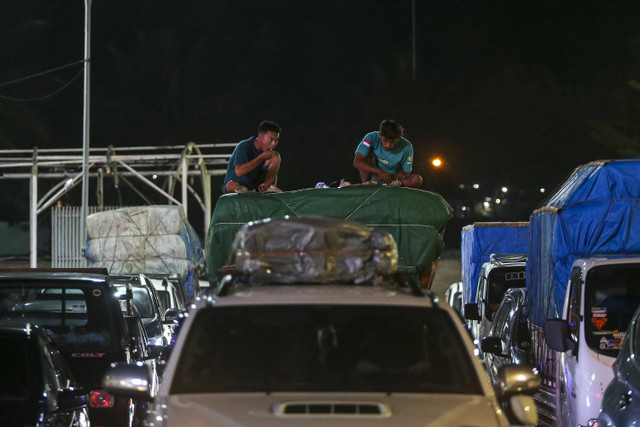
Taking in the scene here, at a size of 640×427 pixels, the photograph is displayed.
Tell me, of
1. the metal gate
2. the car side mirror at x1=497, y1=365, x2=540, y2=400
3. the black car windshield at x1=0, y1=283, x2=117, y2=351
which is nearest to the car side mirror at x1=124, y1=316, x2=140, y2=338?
the black car windshield at x1=0, y1=283, x2=117, y2=351

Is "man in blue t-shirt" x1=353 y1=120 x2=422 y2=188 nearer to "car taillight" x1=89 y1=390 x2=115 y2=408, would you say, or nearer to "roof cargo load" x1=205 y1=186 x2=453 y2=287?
"roof cargo load" x1=205 y1=186 x2=453 y2=287

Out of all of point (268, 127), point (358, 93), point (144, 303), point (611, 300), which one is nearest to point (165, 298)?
point (144, 303)

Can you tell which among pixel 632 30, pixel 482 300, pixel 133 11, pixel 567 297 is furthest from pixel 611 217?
pixel 133 11

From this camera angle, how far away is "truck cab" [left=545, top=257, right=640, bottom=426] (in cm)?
905

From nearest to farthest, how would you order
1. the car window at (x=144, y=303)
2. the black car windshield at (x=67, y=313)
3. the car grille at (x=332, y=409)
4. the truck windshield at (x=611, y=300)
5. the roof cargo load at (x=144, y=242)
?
the car grille at (x=332, y=409)
the truck windshield at (x=611, y=300)
the black car windshield at (x=67, y=313)
the car window at (x=144, y=303)
the roof cargo load at (x=144, y=242)

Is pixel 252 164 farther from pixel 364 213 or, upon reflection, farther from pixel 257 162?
pixel 364 213

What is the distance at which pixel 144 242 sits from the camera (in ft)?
95.4

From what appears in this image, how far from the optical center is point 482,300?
16672 mm

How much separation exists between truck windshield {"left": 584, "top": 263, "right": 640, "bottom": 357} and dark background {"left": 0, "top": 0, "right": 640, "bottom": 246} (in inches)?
1450

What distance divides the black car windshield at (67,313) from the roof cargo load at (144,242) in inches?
691

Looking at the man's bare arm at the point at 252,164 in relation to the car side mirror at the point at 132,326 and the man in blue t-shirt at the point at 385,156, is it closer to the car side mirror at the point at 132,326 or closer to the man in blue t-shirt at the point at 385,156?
the man in blue t-shirt at the point at 385,156

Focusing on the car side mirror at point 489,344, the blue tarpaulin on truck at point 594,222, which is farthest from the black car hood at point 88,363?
the blue tarpaulin on truck at point 594,222

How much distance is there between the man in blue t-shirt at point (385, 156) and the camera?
12.2 metres

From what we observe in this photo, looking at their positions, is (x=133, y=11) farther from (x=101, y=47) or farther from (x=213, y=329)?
(x=213, y=329)
